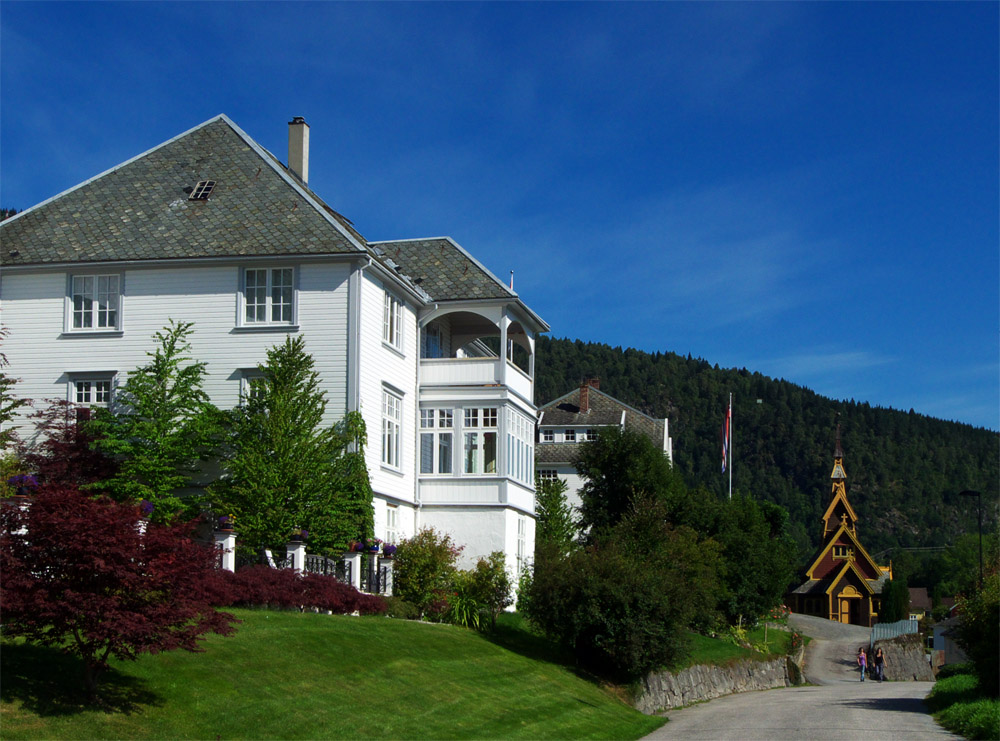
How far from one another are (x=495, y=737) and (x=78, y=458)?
17.3m

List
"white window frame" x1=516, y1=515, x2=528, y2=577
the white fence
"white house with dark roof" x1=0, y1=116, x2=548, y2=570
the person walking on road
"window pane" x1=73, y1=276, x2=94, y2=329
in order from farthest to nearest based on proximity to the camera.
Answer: the white fence
the person walking on road
"white window frame" x1=516, y1=515, x2=528, y2=577
"window pane" x1=73, y1=276, x2=94, y2=329
"white house with dark roof" x1=0, y1=116, x2=548, y2=570

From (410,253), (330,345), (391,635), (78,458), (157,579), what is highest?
(410,253)

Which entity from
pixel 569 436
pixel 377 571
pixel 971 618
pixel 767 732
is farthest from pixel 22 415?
pixel 569 436

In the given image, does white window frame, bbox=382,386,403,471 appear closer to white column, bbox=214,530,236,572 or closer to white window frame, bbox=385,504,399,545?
white window frame, bbox=385,504,399,545

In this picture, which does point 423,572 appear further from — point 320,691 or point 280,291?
point 320,691

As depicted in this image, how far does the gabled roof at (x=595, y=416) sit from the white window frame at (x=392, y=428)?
1685 inches

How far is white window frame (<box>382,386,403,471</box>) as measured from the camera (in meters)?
35.8

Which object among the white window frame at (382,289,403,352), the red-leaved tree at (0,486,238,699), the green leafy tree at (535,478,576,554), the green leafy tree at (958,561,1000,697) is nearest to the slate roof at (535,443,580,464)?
the green leafy tree at (535,478,576,554)

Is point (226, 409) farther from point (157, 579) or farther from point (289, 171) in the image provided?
point (157, 579)

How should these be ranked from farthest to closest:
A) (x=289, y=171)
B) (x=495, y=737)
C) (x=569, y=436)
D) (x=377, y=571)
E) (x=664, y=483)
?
1. (x=569, y=436)
2. (x=664, y=483)
3. (x=289, y=171)
4. (x=377, y=571)
5. (x=495, y=737)

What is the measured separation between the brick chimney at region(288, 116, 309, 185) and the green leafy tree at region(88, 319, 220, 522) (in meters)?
9.39

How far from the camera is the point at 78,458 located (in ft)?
108

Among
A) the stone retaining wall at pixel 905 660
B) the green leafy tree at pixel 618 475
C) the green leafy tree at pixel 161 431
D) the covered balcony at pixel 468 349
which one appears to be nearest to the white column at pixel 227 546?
the green leafy tree at pixel 161 431

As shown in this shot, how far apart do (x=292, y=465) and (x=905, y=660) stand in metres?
49.7
